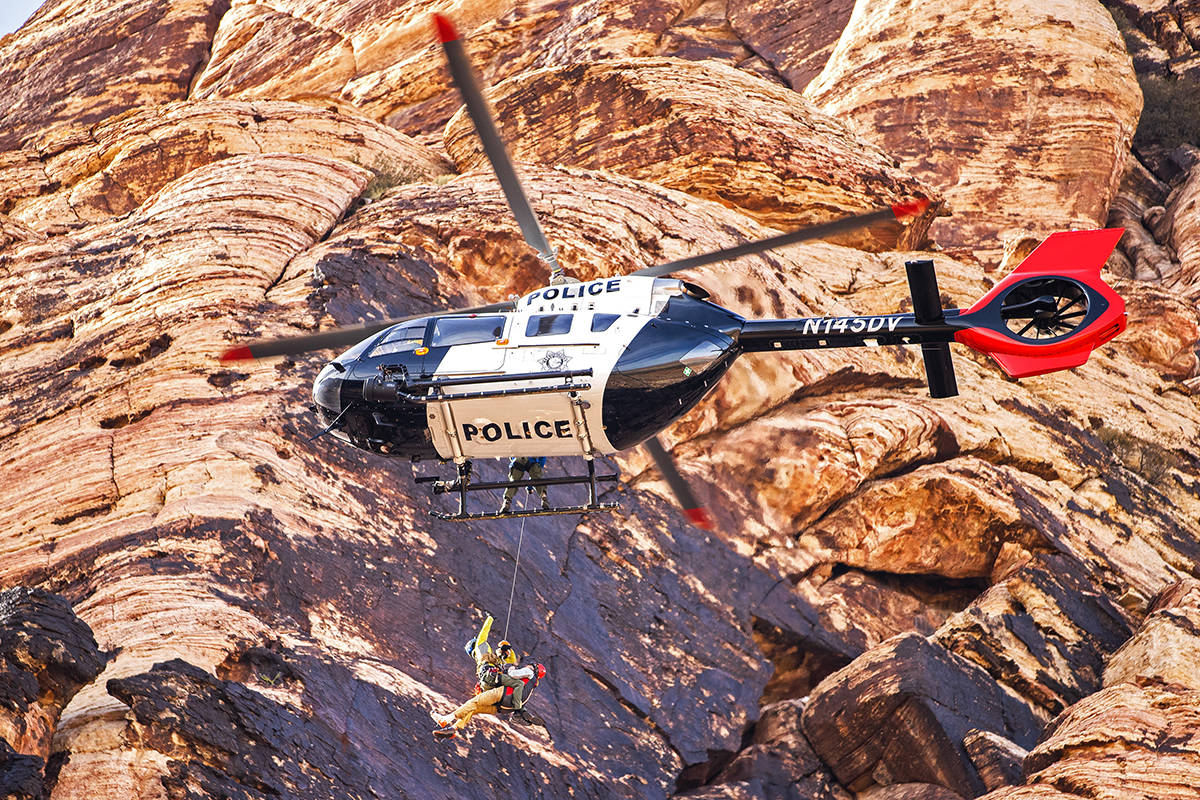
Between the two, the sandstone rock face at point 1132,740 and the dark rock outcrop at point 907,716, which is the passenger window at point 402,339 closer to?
the dark rock outcrop at point 907,716

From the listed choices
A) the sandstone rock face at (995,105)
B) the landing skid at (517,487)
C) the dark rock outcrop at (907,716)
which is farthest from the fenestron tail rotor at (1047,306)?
the sandstone rock face at (995,105)

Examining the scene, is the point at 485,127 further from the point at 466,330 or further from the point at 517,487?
the point at 517,487

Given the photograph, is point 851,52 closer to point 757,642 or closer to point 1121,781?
point 757,642

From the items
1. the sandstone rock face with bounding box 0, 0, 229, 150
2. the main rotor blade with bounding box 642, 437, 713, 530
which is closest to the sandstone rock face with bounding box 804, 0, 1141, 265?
the sandstone rock face with bounding box 0, 0, 229, 150

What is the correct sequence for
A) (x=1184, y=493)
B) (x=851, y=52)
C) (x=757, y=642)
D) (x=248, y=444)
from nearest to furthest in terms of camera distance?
(x=248, y=444) < (x=757, y=642) < (x=1184, y=493) < (x=851, y=52)

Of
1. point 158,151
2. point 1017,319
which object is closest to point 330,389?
point 1017,319

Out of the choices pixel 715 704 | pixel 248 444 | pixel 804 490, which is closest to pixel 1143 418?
pixel 804 490
